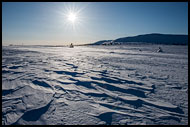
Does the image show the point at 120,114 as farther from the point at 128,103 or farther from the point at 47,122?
the point at 47,122

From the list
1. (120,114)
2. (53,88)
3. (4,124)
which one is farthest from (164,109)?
(4,124)

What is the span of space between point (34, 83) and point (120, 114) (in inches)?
99.0

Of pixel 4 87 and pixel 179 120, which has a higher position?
pixel 4 87

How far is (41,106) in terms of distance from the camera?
2.03m

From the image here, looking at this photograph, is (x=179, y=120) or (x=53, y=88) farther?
(x=53, y=88)

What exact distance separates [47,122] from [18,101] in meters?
0.95

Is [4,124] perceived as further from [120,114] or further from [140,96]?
[140,96]

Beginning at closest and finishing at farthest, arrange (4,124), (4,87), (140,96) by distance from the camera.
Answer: (4,124), (140,96), (4,87)

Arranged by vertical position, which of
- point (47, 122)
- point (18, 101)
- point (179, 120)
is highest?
point (18, 101)

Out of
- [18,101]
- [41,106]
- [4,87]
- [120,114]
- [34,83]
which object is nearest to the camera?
[120,114]

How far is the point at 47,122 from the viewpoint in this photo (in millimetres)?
1681

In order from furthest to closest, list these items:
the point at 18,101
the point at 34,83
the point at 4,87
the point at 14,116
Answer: the point at 34,83
the point at 4,87
the point at 18,101
the point at 14,116

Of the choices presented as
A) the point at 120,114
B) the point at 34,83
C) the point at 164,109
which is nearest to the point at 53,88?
the point at 34,83

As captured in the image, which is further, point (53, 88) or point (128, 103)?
point (53, 88)
